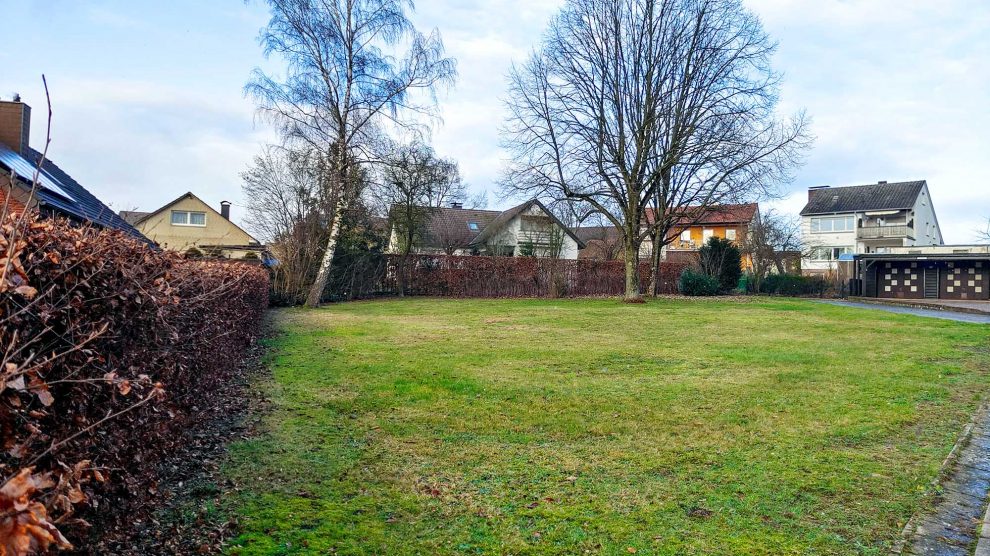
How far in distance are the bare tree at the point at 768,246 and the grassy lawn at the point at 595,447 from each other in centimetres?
2782

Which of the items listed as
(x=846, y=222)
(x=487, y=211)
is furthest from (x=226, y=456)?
(x=846, y=222)

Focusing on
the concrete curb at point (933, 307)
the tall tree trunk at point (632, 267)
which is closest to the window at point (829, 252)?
the concrete curb at point (933, 307)

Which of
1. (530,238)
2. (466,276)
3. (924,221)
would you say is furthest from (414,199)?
(924,221)

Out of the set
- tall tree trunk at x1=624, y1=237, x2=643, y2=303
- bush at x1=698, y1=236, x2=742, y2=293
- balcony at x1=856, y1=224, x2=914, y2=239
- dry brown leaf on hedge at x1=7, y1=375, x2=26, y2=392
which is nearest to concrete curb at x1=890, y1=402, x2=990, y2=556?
dry brown leaf on hedge at x1=7, y1=375, x2=26, y2=392

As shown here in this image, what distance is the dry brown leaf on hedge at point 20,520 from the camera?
1305 millimetres

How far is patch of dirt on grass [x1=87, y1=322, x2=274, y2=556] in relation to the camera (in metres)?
3.58

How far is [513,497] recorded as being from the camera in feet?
15.2

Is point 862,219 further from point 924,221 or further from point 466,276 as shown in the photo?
point 466,276

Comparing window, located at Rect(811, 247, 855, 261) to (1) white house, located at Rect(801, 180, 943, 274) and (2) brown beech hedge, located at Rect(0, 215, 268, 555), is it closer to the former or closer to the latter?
(1) white house, located at Rect(801, 180, 943, 274)

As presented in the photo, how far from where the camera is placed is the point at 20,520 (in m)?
1.33

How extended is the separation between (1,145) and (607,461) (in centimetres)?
1814

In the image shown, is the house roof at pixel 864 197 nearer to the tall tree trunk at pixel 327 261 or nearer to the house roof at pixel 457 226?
the house roof at pixel 457 226

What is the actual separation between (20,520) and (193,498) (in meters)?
3.42

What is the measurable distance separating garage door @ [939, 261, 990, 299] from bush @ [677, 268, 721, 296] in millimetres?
15315
